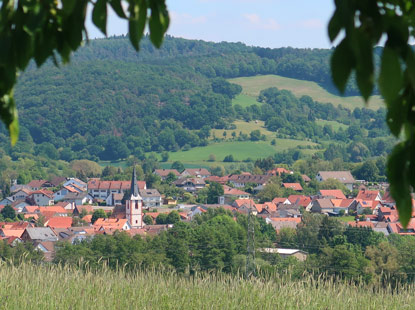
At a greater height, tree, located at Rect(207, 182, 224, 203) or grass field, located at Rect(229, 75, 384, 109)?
grass field, located at Rect(229, 75, 384, 109)

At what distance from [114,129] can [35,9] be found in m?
124

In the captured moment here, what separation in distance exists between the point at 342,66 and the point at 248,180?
8431 cm

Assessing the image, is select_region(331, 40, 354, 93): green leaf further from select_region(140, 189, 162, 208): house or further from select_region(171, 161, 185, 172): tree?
select_region(171, 161, 185, 172): tree

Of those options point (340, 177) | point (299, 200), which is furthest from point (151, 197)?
point (340, 177)

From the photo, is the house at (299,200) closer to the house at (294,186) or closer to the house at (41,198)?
the house at (294,186)

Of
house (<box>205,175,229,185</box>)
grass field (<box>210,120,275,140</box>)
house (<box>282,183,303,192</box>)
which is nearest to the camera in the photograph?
house (<box>282,183,303,192</box>)

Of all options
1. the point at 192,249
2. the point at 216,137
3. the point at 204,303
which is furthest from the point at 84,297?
the point at 216,137

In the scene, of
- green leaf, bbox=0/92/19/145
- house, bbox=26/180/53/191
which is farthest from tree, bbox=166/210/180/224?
green leaf, bbox=0/92/19/145

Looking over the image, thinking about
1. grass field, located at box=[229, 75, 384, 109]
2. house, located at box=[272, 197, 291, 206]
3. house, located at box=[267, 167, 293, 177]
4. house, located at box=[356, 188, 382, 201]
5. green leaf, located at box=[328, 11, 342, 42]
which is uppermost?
grass field, located at box=[229, 75, 384, 109]

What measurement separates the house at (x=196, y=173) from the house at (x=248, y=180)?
4963 millimetres

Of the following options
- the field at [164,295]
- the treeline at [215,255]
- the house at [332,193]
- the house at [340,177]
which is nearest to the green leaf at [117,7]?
the field at [164,295]

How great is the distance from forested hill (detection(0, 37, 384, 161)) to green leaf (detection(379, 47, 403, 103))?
105580mm

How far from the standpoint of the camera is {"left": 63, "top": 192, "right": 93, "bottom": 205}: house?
255 feet

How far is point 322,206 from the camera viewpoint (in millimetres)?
64312
